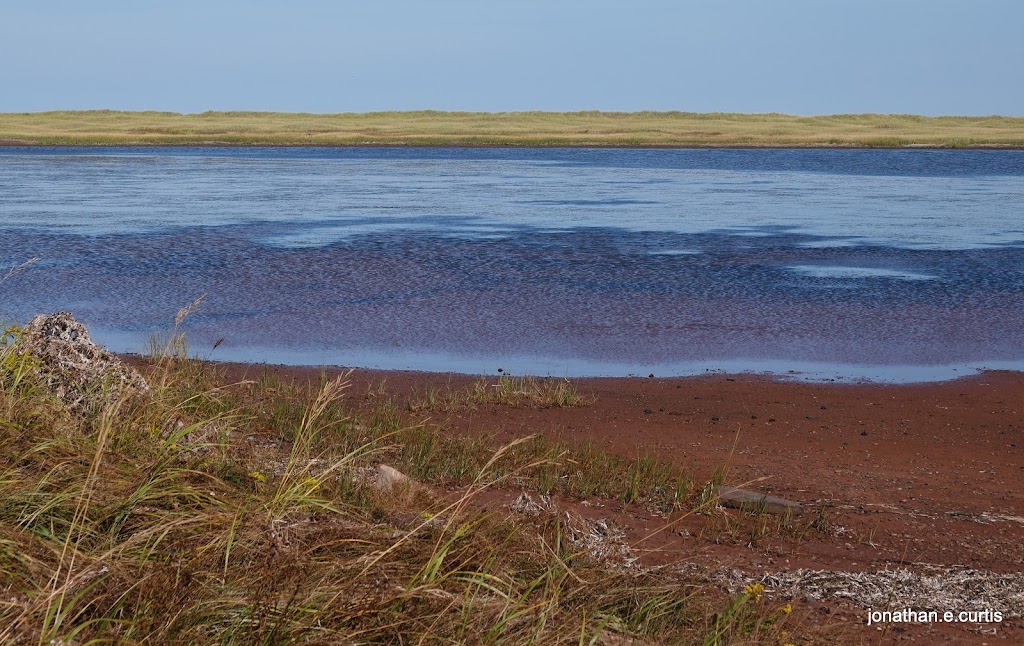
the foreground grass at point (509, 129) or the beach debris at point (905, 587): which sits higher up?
the foreground grass at point (509, 129)

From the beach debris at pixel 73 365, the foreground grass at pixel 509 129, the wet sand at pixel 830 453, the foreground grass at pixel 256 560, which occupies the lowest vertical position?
the wet sand at pixel 830 453

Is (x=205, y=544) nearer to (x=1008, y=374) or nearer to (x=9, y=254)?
(x=1008, y=374)

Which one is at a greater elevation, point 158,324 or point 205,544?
point 205,544

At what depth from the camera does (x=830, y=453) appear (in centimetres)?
765

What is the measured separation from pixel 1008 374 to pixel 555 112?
116 meters

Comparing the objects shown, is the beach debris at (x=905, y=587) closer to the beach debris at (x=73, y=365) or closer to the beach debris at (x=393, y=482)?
the beach debris at (x=393, y=482)

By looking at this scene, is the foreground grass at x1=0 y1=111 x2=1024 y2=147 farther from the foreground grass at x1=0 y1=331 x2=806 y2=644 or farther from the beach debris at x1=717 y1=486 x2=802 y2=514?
the foreground grass at x1=0 y1=331 x2=806 y2=644

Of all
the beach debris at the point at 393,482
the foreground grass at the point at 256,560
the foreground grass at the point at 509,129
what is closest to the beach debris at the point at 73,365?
the foreground grass at the point at 256,560

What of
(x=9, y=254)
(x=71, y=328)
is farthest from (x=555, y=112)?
(x=71, y=328)

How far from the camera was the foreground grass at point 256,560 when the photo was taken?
2.88 metres

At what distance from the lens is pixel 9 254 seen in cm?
1856

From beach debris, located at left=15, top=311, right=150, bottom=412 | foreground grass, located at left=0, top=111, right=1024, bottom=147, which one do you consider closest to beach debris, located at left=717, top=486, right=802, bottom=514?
beach debris, located at left=15, top=311, right=150, bottom=412

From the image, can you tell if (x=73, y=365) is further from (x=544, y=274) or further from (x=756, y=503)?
(x=544, y=274)

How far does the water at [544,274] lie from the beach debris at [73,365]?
5.33 metres
